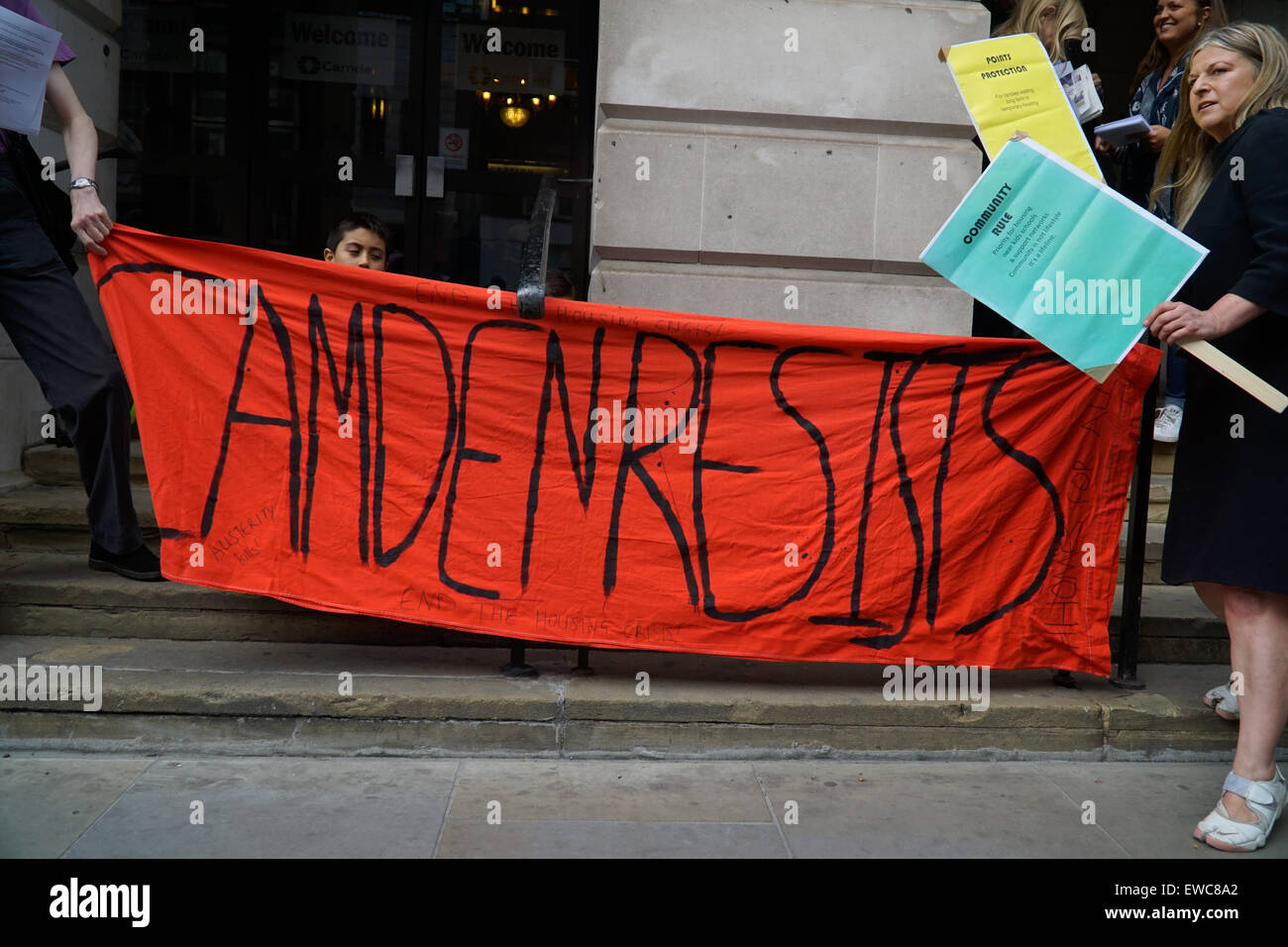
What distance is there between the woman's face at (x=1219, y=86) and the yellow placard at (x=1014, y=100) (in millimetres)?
333

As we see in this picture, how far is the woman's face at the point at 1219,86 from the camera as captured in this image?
320 cm

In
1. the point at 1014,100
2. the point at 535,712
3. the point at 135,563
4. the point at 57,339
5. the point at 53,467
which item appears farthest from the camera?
the point at 53,467

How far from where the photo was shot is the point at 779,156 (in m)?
5.26

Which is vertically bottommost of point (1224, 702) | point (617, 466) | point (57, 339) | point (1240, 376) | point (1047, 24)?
point (1224, 702)

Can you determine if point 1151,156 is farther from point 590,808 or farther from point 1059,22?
point 590,808

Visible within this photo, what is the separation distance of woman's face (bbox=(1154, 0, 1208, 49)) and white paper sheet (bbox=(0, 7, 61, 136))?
481cm

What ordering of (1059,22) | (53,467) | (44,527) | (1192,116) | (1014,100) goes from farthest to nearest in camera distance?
(53,467) → (1059,22) → (44,527) → (1014,100) → (1192,116)

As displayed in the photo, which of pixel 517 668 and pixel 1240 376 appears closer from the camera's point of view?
pixel 1240 376

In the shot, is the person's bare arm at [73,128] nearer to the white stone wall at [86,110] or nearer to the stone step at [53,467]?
the white stone wall at [86,110]

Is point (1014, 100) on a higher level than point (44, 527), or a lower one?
higher

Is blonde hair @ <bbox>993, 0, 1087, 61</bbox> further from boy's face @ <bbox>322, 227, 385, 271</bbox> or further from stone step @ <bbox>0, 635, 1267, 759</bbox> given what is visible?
boy's face @ <bbox>322, 227, 385, 271</bbox>

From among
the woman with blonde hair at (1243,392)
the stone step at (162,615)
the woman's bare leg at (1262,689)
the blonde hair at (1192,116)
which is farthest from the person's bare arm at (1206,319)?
the stone step at (162,615)

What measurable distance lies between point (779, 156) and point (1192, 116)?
216cm

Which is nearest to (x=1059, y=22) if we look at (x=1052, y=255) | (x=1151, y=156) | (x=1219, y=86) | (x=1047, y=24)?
(x=1047, y=24)
